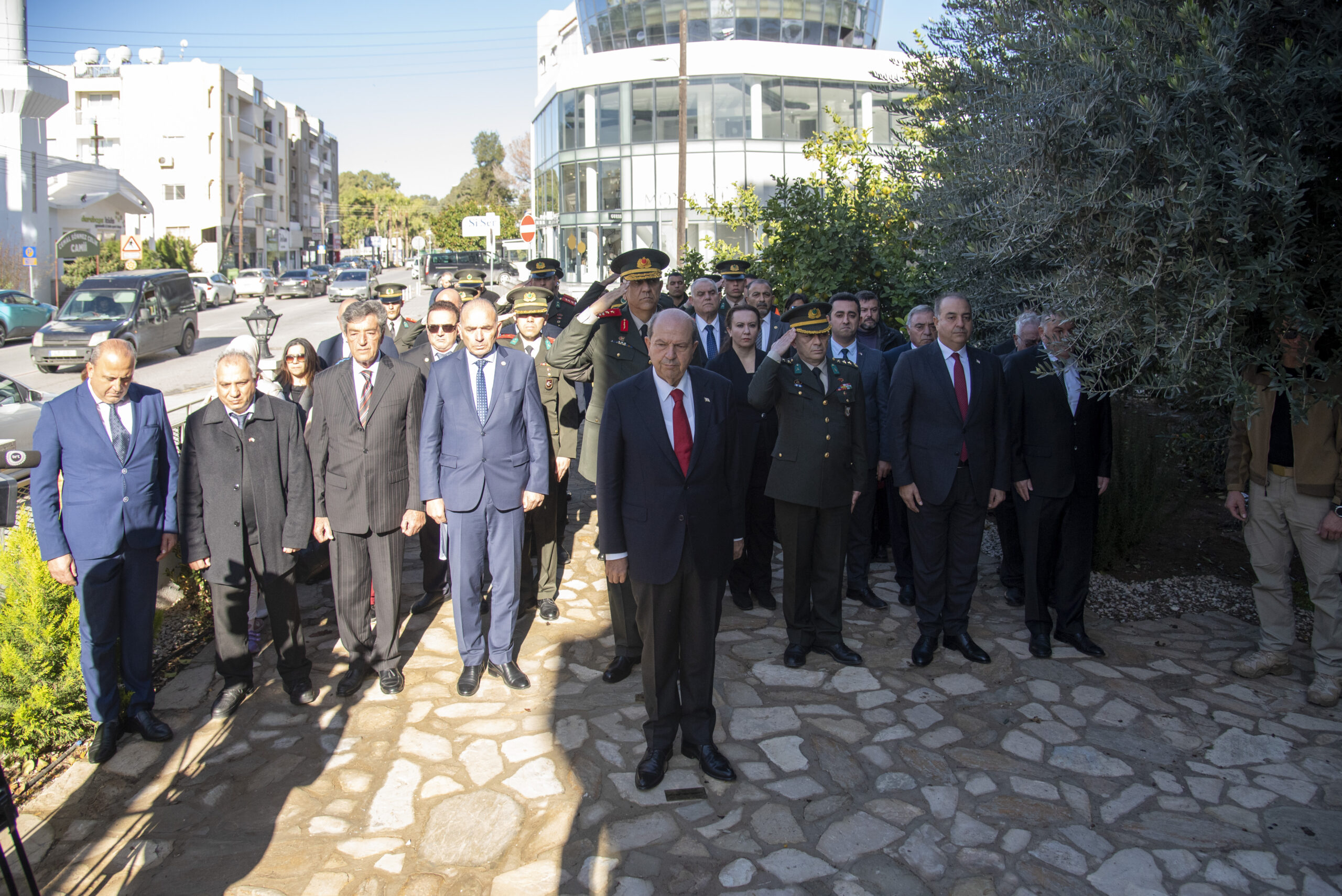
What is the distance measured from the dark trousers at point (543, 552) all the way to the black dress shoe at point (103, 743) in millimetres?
2564

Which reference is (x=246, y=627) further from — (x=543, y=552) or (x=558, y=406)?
(x=558, y=406)

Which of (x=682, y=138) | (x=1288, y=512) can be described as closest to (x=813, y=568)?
(x=1288, y=512)

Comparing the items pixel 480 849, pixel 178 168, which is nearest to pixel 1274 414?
pixel 480 849

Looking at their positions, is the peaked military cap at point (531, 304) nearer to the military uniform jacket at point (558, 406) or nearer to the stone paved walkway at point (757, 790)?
the military uniform jacket at point (558, 406)

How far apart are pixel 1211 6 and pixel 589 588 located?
5.20 m

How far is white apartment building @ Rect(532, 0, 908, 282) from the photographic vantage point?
123 ft

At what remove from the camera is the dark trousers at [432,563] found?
267 inches

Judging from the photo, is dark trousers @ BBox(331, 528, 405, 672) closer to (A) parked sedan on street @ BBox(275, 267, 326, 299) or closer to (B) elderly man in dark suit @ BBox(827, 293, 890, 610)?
(B) elderly man in dark suit @ BBox(827, 293, 890, 610)

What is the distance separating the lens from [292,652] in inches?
203

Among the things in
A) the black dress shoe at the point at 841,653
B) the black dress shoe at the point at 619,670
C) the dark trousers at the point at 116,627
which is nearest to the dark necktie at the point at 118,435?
the dark trousers at the point at 116,627

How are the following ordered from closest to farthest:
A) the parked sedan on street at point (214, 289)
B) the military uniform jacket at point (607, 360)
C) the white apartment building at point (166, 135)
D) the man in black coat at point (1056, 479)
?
the man in black coat at point (1056, 479) → the military uniform jacket at point (607, 360) → the parked sedan on street at point (214, 289) → the white apartment building at point (166, 135)

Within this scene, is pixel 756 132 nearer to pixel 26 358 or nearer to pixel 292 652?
pixel 26 358

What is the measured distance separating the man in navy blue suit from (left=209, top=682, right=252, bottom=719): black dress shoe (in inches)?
10.5

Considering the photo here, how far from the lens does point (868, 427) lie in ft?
20.5
